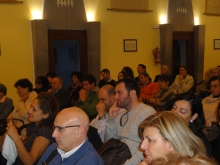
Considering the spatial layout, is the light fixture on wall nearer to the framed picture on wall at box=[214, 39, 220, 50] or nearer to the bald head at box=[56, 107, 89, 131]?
the framed picture on wall at box=[214, 39, 220, 50]

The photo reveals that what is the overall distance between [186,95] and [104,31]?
6734 mm

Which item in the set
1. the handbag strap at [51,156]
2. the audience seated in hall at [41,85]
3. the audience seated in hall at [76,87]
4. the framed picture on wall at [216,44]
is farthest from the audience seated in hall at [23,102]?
the framed picture on wall at [216,44]

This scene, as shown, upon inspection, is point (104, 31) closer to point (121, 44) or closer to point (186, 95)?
point (121, 44)

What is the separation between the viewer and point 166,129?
2.25 meters

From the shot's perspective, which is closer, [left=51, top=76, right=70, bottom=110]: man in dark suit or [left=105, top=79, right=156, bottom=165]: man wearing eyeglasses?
[left=105, top=79, right=156, bottom=165]: man wearing eyeglasses

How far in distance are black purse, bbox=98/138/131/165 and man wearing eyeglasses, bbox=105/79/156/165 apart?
0.42 ft

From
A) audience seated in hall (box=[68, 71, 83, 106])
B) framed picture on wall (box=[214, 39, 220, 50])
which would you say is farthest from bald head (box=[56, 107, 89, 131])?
framed picture on wall (box=[214, 39, 220, 50])

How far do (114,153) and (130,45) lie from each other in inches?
293

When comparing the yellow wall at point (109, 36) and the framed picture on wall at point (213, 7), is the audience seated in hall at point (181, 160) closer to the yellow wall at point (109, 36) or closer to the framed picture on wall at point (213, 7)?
the yellow wall at point (109, 36)

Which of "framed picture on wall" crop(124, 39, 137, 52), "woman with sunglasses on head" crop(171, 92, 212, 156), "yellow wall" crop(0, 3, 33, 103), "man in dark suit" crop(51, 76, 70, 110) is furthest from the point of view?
"framed picture on wall" crop(124, 39, 137, 52)

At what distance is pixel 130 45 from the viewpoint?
10.5 meters

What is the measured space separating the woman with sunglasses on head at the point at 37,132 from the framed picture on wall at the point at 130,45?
6747 millimetres

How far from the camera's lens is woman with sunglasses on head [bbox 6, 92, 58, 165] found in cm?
331

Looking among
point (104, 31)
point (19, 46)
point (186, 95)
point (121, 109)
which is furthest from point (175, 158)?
point (104, 31)
